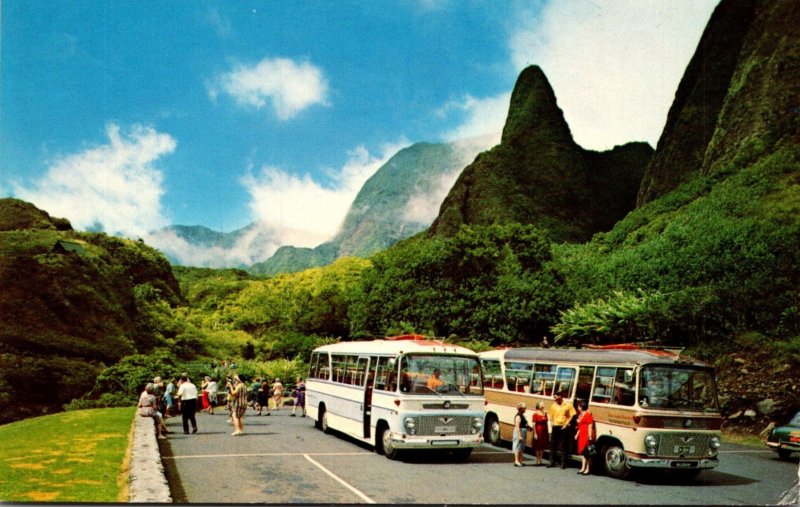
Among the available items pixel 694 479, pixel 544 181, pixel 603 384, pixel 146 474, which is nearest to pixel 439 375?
pixel 603 384

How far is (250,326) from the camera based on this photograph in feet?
197

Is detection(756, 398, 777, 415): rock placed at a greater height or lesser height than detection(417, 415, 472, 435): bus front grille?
lesser

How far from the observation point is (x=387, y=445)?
1384 centimetres

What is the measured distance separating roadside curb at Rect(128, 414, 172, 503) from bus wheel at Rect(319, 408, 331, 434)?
5.64 metres

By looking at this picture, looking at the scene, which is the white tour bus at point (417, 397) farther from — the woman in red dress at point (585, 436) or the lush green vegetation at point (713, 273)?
the lush green vegetation at point (713, 273)

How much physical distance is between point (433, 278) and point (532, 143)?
51.0 meters

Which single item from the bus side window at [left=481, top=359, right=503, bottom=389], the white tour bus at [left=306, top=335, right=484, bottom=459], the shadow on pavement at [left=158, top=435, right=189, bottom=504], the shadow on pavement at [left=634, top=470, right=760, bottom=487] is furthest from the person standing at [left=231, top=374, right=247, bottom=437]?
the shadow on pavement at [left=634, top=470, right=760, bottom=487]

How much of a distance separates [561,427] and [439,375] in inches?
109

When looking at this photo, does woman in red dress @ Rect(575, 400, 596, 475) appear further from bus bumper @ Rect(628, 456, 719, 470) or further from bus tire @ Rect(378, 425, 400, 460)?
bus tire @ Rect(378, 425, 400, 460)

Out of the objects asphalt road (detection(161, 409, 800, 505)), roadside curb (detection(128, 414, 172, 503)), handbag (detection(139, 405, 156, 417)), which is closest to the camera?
roadside curb (detection(128, 414, 172, 503))

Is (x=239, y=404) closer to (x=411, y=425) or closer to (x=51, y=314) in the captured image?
(x=411, y=425)

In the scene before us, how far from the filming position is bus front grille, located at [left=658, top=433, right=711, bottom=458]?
1180 cm

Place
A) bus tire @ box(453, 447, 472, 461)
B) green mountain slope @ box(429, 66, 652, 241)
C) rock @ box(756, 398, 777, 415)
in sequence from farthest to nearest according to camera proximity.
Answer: green mountain slope @ box(429, 66, 652, 241) < rock @ box(756, 398, 777, 415) < bus tire @ box(453, 447, 472, 461)

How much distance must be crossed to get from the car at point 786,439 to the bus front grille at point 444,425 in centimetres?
732
